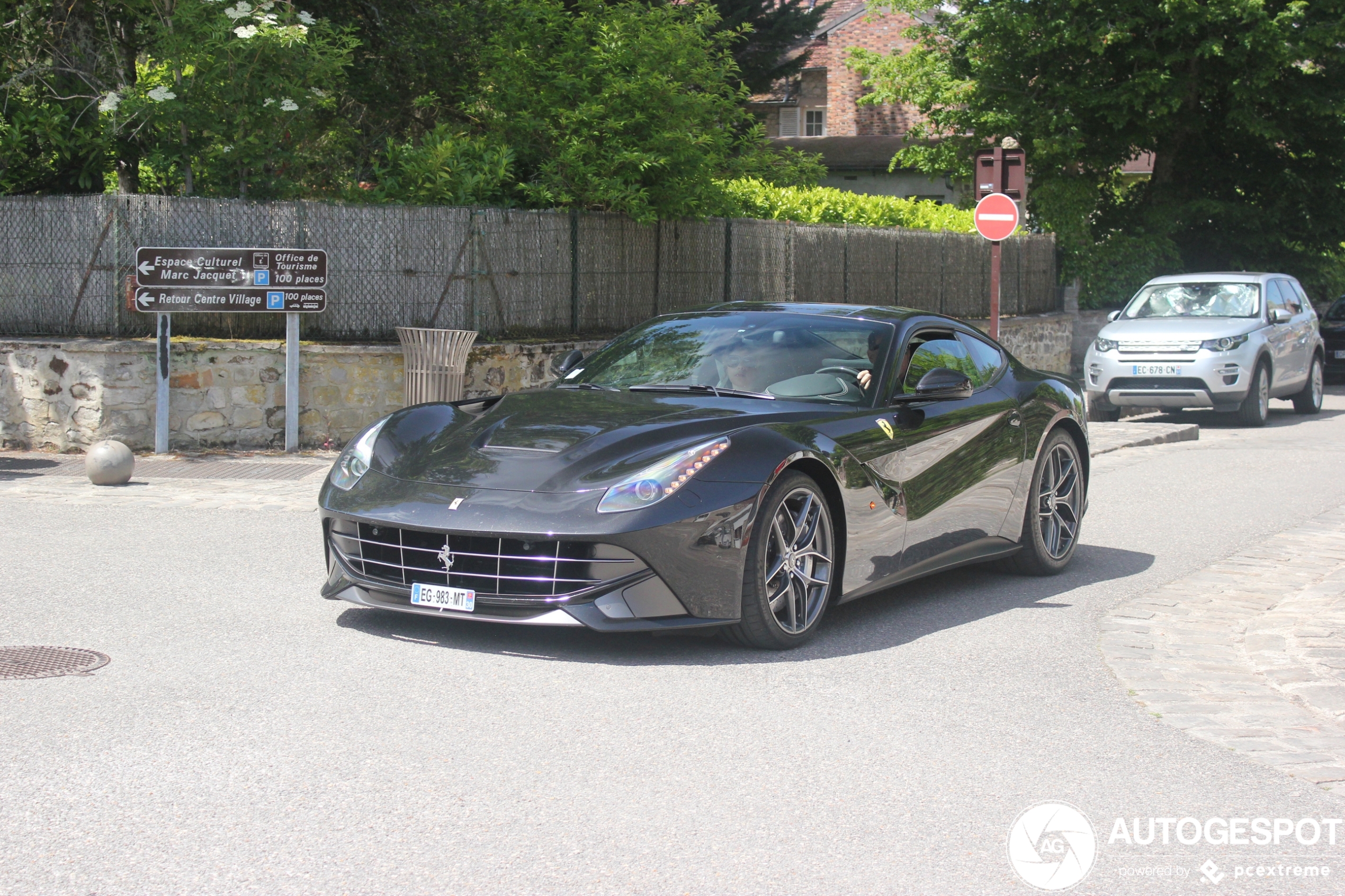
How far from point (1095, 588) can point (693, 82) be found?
10.6 m

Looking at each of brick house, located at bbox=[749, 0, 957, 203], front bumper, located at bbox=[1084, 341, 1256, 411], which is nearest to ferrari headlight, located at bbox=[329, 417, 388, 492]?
front bumper, located at bbox=[1084, 341, 1256, 411]

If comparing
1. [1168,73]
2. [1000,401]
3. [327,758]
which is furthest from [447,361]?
[1168,73]

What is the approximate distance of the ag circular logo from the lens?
3.75 m

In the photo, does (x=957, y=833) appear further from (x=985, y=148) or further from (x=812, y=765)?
(x=985, y=148)

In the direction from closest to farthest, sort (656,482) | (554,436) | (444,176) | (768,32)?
1. (656,482)
2. (554,436)
3. (444,176)
4. (768,32)

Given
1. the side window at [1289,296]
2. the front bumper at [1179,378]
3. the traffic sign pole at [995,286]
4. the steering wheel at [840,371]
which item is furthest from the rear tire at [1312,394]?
the steering wheel at [840,371]

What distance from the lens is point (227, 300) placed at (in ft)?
43.4

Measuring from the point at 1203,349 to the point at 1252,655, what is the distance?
12402 millimetres

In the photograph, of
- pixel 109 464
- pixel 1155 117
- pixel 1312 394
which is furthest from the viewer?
pixel 1155 117

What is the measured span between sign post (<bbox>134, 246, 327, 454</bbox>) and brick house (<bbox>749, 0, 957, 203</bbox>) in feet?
116

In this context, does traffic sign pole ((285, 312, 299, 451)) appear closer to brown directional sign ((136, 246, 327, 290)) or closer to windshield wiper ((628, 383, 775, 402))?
brown directional sign ((136, 246, 327, 290))

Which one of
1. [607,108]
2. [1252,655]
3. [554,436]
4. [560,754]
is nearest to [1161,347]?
[607,108]

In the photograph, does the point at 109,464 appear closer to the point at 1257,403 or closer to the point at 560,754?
the point at 560,754

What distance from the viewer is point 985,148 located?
1238 inches
